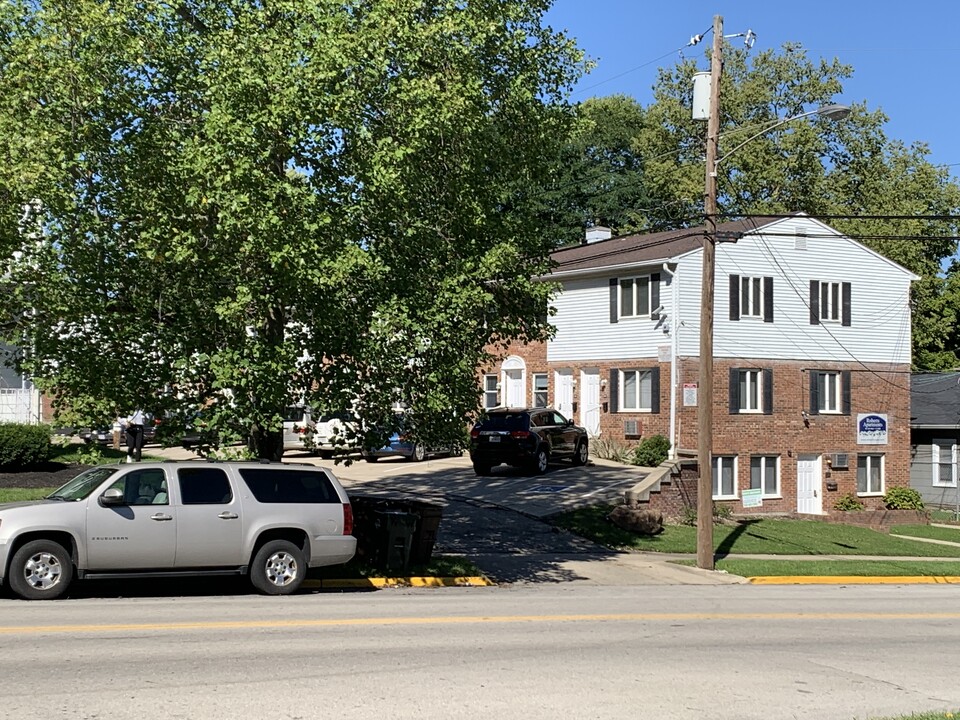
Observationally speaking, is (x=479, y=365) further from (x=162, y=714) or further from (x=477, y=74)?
(x=162, y=714)

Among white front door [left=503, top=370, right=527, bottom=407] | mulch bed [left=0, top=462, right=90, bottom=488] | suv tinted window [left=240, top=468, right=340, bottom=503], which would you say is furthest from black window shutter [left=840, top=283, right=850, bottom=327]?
suv tinted window [left=240, top=468, right=340, bottom=503]

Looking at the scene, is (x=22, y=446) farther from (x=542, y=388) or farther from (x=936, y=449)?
(x=936, y=449)

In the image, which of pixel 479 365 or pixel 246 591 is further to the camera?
pixel 479 365

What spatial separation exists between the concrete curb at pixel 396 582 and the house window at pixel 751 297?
21338 mm

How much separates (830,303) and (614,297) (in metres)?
8.39

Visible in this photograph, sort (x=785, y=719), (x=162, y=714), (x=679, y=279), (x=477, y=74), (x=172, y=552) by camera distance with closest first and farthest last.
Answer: (x=162, y=714), (x=785, y=719), (x=172, y=552), (x=477, y=74), (x=679, y=279)

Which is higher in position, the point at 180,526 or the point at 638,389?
the point at 638,389

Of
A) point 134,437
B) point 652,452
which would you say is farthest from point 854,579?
point 134,437

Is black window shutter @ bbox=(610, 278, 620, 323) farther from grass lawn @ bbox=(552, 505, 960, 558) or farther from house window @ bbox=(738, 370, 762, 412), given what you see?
grass lawn @ bbox=(552, 505, 960, 558)

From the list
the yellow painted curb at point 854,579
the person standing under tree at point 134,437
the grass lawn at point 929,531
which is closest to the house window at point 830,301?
the grass lawn at point 929,531

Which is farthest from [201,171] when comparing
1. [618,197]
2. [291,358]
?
[618,197]

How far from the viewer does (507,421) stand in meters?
31.7

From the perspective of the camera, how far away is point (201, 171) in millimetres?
14992

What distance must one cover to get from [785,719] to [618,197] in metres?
59.0
